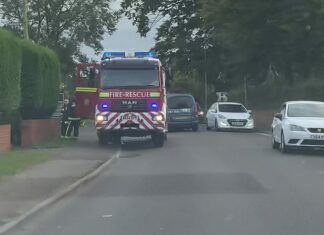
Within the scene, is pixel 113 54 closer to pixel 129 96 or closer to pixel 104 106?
pixel 129 96

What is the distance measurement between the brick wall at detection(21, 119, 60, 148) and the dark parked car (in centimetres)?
715

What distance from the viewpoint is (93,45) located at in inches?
2197

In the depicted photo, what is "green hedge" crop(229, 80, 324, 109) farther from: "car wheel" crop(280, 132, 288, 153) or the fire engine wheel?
"car wheel" crop(280, 132, 288, 153)

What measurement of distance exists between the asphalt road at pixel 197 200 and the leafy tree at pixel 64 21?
35.4m

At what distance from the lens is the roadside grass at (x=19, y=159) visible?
15.4m

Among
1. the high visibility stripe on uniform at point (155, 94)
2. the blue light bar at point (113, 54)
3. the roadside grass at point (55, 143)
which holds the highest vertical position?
the blue light bar at point (113, 54)

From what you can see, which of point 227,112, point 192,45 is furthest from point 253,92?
point 227,112

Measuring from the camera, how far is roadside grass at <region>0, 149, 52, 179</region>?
1537 centimetres

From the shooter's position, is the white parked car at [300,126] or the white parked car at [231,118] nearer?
the white parked car at [300,126]

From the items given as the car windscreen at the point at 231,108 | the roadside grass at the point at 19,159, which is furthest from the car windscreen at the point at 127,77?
the car windscreen at the point at 231,108

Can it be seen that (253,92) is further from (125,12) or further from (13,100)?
(13,100)

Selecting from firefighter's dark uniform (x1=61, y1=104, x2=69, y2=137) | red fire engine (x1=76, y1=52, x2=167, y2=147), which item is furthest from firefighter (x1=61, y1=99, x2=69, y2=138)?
red fire engine (x1=76, y1=52, x2=167, y2=147)

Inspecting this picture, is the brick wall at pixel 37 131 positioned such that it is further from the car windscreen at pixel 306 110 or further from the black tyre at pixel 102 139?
the car windscreen at pixel 306 110

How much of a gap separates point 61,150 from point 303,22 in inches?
562
